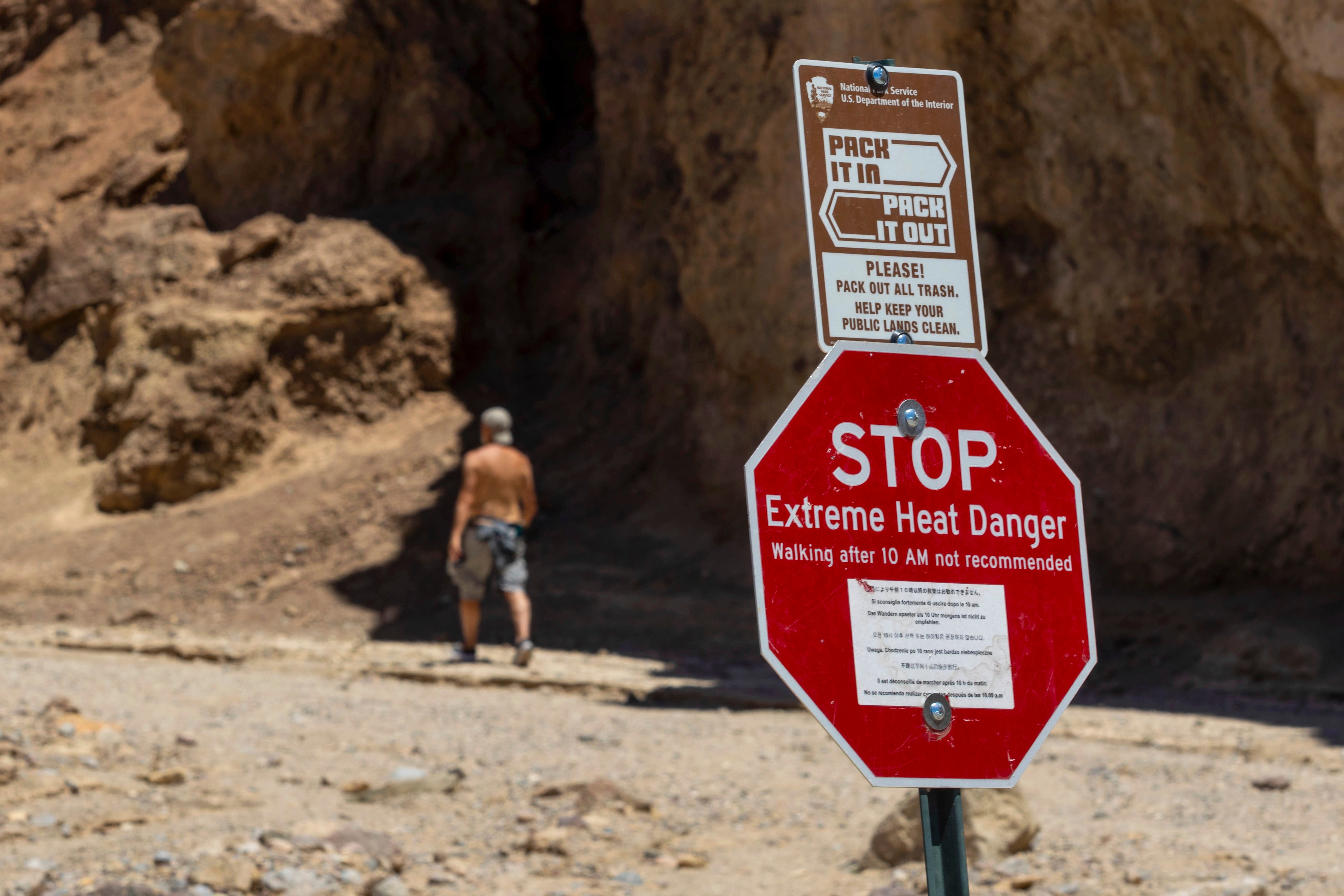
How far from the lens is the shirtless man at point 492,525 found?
327 inches

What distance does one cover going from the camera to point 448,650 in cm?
943

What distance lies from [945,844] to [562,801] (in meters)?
3.69

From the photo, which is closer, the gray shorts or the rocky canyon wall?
the gray shorts

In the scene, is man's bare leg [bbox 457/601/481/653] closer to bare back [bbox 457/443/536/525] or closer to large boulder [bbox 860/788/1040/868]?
bare back [bbox 457/443/536/525]

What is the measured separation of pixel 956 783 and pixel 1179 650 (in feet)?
23.5

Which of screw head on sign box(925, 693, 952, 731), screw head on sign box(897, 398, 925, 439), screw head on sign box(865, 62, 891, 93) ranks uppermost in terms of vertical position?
screw head on sign box(865, 62, 891, 93)

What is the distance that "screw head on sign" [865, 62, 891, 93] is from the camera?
5.78 feet

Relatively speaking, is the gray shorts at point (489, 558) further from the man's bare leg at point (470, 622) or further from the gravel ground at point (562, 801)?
the gravel ground at point (562, 801)

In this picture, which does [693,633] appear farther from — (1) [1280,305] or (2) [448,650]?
(1) [1280,305]

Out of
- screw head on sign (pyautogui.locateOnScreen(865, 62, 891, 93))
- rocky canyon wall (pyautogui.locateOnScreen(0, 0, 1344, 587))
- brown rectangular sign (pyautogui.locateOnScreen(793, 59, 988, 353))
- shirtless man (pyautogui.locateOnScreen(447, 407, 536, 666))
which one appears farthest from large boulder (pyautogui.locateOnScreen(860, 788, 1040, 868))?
rocky canyon wall (pyautogui.locateOnScreen(0, 0, 1344, 587))

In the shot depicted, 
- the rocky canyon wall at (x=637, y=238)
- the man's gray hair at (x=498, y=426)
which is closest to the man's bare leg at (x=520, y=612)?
the man's gray hair at (x=498, y=426)

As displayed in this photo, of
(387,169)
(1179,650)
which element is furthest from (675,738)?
(387,169)

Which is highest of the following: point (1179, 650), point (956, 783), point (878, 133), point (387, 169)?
point (387, 169)

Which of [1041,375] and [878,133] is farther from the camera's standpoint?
[1041,375]
